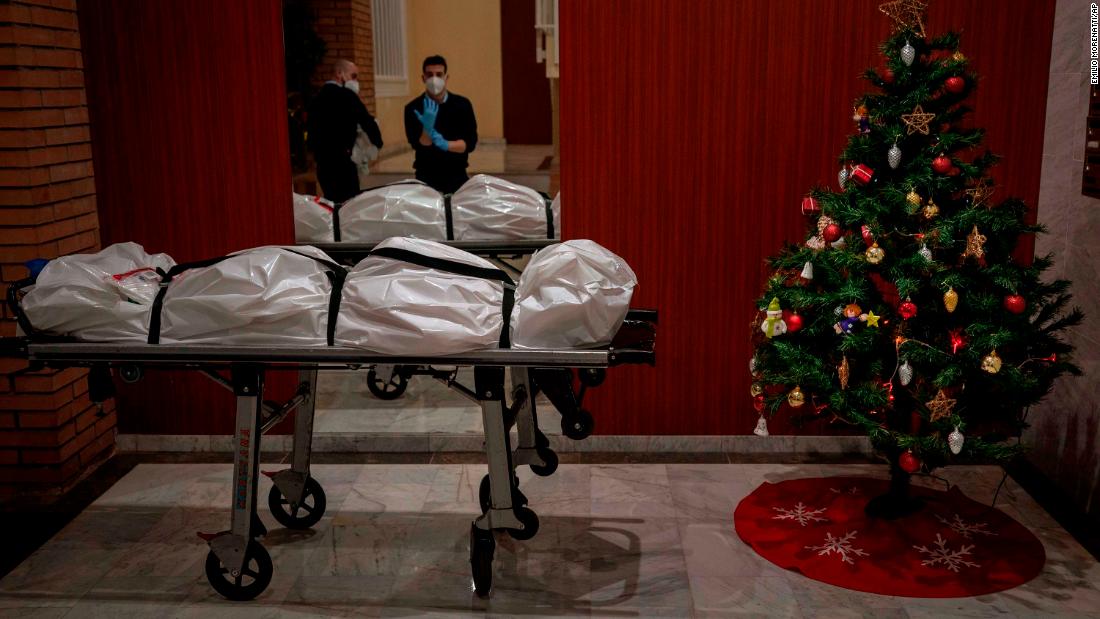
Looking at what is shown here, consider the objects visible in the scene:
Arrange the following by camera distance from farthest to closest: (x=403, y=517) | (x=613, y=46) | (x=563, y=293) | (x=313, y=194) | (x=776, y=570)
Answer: (x=313, y=194) → (x=613, y=46) → (x=403, y=517) → (x=776, y=570) → (x=563, y=293)

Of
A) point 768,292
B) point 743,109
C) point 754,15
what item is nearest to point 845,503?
point 768,292

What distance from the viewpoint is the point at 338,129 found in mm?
4586

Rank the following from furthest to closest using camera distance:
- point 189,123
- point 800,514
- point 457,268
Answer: point 189,123
point 800,514
point 457,268

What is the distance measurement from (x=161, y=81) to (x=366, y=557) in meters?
2.26

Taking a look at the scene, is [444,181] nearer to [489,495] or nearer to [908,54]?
[489,495]

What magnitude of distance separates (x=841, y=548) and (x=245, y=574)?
2.08m

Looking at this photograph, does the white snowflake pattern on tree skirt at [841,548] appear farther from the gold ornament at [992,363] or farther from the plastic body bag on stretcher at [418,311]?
the plastic body bag on stretcher at [418,311]

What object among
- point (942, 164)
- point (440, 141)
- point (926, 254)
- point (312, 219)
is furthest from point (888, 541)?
point (312, 219)

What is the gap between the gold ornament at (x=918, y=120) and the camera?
3.34m

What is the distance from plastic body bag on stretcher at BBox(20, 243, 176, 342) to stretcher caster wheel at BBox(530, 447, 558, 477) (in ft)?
5.05

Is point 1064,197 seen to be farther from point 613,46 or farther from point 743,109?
point 613,46

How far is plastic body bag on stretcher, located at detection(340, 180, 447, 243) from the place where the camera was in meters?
4.61

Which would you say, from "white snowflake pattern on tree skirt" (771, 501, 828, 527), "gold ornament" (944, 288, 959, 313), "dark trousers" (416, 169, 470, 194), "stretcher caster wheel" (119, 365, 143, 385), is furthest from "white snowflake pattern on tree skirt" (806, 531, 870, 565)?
"stretcher caster wheel" (119, 365, 143, 385)

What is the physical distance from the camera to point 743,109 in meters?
4.21
